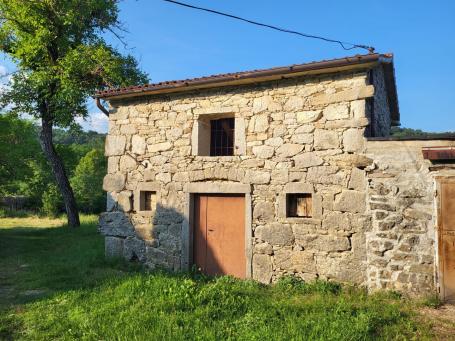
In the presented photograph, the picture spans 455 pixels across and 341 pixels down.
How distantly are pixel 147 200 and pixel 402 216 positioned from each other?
16.2ft

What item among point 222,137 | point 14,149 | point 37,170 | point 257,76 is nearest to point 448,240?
point 257,76

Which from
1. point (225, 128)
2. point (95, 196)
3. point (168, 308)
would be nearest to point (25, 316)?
point (168, 308)

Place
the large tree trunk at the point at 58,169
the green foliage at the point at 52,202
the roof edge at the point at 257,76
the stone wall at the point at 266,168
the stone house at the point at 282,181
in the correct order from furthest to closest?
the green foliage at the point at 52,202, the large tree trunk at the point at 58,169, the stone wall at the point at 266,168, the roof edge at the point at 257,76, the stone house at the point at 282,181

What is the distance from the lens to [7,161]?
46.2ft

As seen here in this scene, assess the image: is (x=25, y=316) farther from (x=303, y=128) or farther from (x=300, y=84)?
(x=300, y=84)

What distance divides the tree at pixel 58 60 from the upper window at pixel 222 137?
688cm

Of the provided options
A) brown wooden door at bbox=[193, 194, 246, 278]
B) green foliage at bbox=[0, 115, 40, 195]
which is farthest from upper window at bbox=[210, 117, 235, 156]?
green foliage at bbox=[0, 115, 40, 195]

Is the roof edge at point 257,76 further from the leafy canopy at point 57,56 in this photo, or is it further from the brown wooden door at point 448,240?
the leafy canopy at point 57,56

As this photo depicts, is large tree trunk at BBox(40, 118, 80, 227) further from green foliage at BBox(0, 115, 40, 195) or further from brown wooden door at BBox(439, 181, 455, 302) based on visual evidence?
brown wooden door at BBox(439, 181, 455, 302)

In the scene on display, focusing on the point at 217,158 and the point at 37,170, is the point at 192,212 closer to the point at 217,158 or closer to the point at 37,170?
the point at 217,158

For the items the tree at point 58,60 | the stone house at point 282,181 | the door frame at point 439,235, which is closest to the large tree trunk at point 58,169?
the tree at point 58,60

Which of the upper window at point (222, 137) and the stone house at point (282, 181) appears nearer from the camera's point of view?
the stone house at point (282, 181)

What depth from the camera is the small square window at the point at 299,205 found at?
6.17 m

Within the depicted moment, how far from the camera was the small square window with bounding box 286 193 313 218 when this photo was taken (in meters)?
6.17
